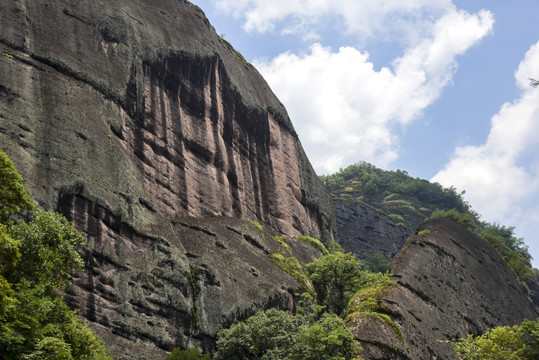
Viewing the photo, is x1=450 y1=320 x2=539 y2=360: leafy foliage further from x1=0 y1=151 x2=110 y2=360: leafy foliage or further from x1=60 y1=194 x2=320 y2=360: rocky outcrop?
x1=0 y1=151 x2=110 y2=360: leafy foliage

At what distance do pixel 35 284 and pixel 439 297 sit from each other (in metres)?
35.8

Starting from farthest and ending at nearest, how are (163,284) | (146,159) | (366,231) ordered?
(366,231)
(146,159)
(163,284)

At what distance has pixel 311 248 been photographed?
54781 mm

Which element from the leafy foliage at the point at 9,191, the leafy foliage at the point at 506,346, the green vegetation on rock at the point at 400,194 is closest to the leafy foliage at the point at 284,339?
the leafy foliage at the point at 506,346

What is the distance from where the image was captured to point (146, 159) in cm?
4188

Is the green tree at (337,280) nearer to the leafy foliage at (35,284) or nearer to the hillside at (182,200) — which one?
the hillside at (182,200)

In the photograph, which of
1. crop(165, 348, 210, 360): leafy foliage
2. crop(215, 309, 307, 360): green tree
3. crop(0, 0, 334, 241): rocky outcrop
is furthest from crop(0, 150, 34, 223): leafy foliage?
crop(215, 309, 307, 360): green tree

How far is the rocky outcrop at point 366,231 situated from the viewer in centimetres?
10838

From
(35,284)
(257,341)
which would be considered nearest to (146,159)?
(257,341)

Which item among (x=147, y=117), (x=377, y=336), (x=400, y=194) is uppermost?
(x=400, y=194)

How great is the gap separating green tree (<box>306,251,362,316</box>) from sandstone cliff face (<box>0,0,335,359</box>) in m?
4.08

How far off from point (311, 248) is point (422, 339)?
18.4 metres

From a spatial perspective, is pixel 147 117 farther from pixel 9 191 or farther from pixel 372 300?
pixel 372 300

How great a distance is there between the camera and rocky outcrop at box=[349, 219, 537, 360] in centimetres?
3534
